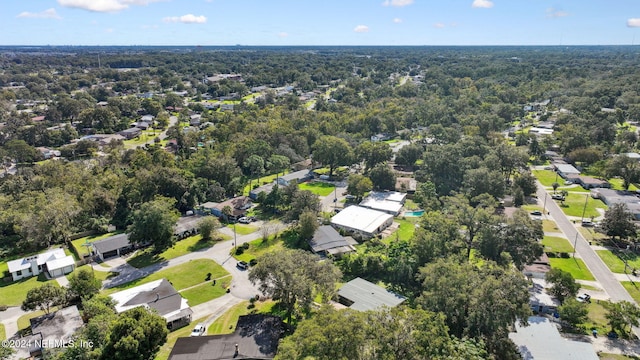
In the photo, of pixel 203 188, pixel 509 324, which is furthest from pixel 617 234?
pixel 203 188

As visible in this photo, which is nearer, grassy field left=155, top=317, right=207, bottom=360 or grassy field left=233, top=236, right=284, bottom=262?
grassy field left=155, top=317, right=207, bottom=360

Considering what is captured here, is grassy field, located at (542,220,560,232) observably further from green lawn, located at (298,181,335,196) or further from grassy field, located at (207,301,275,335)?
grassy field, located at (207,301,275,335)

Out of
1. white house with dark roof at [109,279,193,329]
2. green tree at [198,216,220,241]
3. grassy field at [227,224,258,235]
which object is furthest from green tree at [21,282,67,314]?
grassy field at [227,224,258,235]

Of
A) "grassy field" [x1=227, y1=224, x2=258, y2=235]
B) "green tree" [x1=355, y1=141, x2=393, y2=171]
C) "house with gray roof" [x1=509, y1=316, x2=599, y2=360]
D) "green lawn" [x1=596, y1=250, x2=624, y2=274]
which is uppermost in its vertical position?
"green tree" [x1=355, y1=141, x2=393, y2=171]

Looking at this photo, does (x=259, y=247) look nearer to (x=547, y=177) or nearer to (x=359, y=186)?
(x=359, y=186)

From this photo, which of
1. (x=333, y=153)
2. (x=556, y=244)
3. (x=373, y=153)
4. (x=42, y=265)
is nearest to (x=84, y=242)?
(x=42, y=265)

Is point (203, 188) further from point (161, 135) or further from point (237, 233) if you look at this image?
point (161, 135)

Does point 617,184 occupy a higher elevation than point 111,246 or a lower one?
higher
